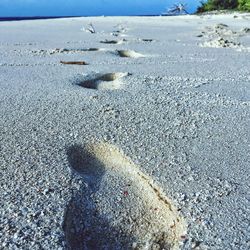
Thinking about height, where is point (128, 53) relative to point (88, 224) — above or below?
below

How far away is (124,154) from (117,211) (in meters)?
0.44

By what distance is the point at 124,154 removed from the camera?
7.27 feet

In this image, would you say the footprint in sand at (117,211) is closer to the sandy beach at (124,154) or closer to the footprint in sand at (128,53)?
the sandy beach at (124,154)

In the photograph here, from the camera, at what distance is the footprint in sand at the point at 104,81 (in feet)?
10.6

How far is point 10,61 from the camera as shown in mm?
4023

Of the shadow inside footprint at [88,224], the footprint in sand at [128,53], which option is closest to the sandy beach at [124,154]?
the shadow inside footprint at [88,224]

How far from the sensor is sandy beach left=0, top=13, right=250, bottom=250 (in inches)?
66.1

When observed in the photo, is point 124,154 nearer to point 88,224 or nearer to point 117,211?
point 117,211

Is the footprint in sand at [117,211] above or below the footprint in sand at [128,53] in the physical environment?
above

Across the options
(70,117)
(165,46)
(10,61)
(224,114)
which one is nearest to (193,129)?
(224,114)

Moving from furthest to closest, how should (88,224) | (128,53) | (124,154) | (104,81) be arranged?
(128,53)
(104,81)
(124,154)
(88,224)

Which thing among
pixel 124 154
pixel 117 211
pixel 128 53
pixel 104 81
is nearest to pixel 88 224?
pixel 117 211

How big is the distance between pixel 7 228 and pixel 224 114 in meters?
1.46

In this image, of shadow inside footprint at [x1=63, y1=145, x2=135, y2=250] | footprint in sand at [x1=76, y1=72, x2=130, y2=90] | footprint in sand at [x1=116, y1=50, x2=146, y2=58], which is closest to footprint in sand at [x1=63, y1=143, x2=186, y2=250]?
shadow inside footprint at [x1=63, y1=145, x2=135, y2=250]
